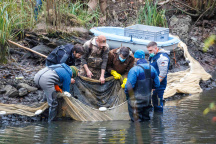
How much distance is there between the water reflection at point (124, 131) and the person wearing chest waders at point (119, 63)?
1.14 meters

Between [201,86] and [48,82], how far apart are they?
6200 millimetres

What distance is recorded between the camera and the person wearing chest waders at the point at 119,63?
22.7 ft

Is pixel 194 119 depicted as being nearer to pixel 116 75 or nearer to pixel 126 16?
pixel 116 75

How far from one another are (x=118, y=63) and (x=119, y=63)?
0.02m

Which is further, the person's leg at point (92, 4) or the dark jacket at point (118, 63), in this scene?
the person's leg at point (92, 4)

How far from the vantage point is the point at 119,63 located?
704 cm

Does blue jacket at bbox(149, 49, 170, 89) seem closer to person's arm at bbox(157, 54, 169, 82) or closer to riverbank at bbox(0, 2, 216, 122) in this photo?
person's arm at bbox(157, 54, 169, 82)

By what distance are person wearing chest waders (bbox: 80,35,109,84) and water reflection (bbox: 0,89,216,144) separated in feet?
4.51

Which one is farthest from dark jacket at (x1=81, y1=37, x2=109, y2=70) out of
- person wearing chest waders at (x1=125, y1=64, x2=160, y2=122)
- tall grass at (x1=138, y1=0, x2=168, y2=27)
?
tall grass at (x1=138, y1=0, x2=168, y2=27)

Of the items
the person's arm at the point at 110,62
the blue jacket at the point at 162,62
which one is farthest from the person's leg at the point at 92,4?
the blue jacket at the point at 162,62

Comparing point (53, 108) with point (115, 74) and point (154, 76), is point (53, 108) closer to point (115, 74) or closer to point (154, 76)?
point (115, 74)

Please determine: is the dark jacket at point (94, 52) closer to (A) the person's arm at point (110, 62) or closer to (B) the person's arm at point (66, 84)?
(A) the person's arm at point (110, 62)

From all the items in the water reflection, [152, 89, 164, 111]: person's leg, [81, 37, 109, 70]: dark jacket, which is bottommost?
the water reflection

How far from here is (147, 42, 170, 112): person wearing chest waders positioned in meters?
6.68
